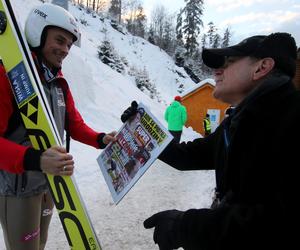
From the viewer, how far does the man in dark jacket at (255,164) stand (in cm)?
110

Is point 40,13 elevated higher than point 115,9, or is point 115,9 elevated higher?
point 115,9

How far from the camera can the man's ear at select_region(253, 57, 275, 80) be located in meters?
1.36

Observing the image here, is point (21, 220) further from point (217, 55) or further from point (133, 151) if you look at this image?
point (217, 55)

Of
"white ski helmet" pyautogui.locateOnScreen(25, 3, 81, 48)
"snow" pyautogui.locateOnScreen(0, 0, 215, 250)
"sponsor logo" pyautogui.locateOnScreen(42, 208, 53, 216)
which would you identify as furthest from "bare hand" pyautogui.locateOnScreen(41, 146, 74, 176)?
"snow" pyautogui.locateOnScreen(0, 0, 215, 250)

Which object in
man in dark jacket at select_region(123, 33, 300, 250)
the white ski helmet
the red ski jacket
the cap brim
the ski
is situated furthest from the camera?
the white ski helmet

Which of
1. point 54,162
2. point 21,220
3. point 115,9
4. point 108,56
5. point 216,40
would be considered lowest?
point 216,40

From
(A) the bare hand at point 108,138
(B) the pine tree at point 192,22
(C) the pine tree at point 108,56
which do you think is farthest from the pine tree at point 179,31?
(A) the bare hand at point 108,138

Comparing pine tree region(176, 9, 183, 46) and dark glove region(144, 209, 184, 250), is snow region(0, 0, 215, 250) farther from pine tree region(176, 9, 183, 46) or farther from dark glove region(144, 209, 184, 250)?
pine tree region(176, 9, 183, 46)

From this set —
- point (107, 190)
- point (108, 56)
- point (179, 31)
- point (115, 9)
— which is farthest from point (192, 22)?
point (107, 190)

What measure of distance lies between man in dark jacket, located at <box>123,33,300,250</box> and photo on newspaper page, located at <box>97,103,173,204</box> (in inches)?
17.1

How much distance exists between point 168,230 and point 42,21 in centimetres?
155

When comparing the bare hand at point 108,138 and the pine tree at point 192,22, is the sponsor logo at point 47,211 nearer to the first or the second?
the bare hand at point 108,138

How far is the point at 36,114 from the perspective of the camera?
1831 mm

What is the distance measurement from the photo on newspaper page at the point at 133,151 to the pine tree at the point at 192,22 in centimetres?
4716
